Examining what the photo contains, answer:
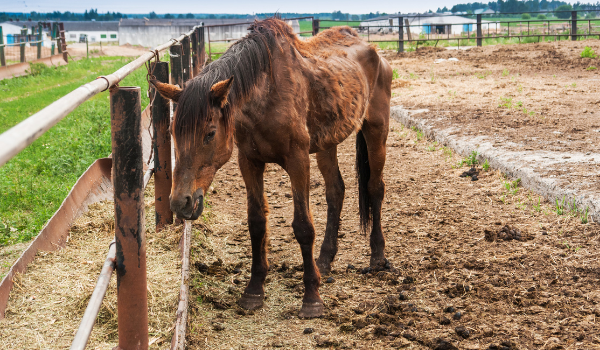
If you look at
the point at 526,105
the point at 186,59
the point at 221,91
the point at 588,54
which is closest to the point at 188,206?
the point at 221,91

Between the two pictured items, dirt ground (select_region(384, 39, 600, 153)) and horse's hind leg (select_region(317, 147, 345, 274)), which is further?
dirt ground (select_region(384, 39, 600, 153))

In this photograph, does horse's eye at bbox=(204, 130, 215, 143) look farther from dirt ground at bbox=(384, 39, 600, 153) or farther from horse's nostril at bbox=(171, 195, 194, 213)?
dirt ground at bbox=(384, 39, 600, 153)

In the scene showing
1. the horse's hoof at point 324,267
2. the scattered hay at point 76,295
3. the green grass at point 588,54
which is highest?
the green grass at point 588,54

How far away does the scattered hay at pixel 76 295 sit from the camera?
2.70 m

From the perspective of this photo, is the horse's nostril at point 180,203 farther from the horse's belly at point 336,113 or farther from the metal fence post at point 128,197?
the horse's belly at point 336,113

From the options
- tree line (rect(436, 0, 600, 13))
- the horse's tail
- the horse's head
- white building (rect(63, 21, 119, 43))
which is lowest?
the horse's tail

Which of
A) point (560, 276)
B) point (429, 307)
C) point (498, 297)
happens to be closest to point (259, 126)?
point (429, 307)

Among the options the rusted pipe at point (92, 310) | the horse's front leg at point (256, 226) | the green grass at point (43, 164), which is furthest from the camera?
the green grass at point (43, 164)

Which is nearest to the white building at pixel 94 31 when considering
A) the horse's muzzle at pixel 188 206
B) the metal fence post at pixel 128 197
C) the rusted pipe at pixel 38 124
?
the horse's muzzle at pixel 188 206

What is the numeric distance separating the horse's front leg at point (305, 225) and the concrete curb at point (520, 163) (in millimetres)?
2613

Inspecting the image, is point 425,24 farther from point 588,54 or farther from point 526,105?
point 526,105

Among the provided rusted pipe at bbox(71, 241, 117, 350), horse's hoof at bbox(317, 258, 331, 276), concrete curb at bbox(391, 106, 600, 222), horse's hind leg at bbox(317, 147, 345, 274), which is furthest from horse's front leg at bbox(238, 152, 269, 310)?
concrete curb at bbox(391, 106, 600, 222)

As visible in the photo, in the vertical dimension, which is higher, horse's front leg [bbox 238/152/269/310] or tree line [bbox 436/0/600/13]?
tree line [bbox 436/0/600/13]

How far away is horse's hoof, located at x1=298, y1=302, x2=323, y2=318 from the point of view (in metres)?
3.68
